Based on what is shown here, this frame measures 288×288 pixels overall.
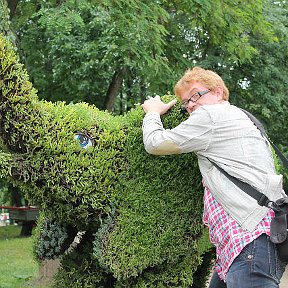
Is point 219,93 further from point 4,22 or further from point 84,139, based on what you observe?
point 4,22

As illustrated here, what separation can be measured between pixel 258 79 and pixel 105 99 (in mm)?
3641

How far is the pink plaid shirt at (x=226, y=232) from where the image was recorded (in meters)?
2.97

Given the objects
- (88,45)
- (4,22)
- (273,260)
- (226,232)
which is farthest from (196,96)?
(88,45)

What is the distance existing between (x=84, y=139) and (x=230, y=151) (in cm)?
102

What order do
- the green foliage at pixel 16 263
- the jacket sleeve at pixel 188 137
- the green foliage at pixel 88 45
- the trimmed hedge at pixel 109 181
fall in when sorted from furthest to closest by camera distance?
the green foliage at pixel 16 263, the green foliage at pixel 88 45, the trimmed hedge at pixel 109 181, the jacket sleeve at pixel 188 137

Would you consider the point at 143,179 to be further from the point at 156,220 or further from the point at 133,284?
the point at 133,284

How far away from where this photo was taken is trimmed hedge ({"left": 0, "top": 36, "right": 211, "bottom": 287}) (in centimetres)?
354

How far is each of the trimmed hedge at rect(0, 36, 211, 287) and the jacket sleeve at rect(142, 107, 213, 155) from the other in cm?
54

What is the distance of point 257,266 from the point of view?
292cm

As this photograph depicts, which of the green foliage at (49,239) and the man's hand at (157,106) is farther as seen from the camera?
the green foliage at (49,239)

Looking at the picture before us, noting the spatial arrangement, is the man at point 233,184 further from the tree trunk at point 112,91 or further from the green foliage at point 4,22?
the tree trunk at point 112,91

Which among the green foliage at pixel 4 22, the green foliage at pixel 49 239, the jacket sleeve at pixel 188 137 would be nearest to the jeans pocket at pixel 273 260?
the jacket sleeve at pixel 188 137

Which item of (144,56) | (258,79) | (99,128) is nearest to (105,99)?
(258,79)

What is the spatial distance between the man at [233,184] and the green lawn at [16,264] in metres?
2.84
